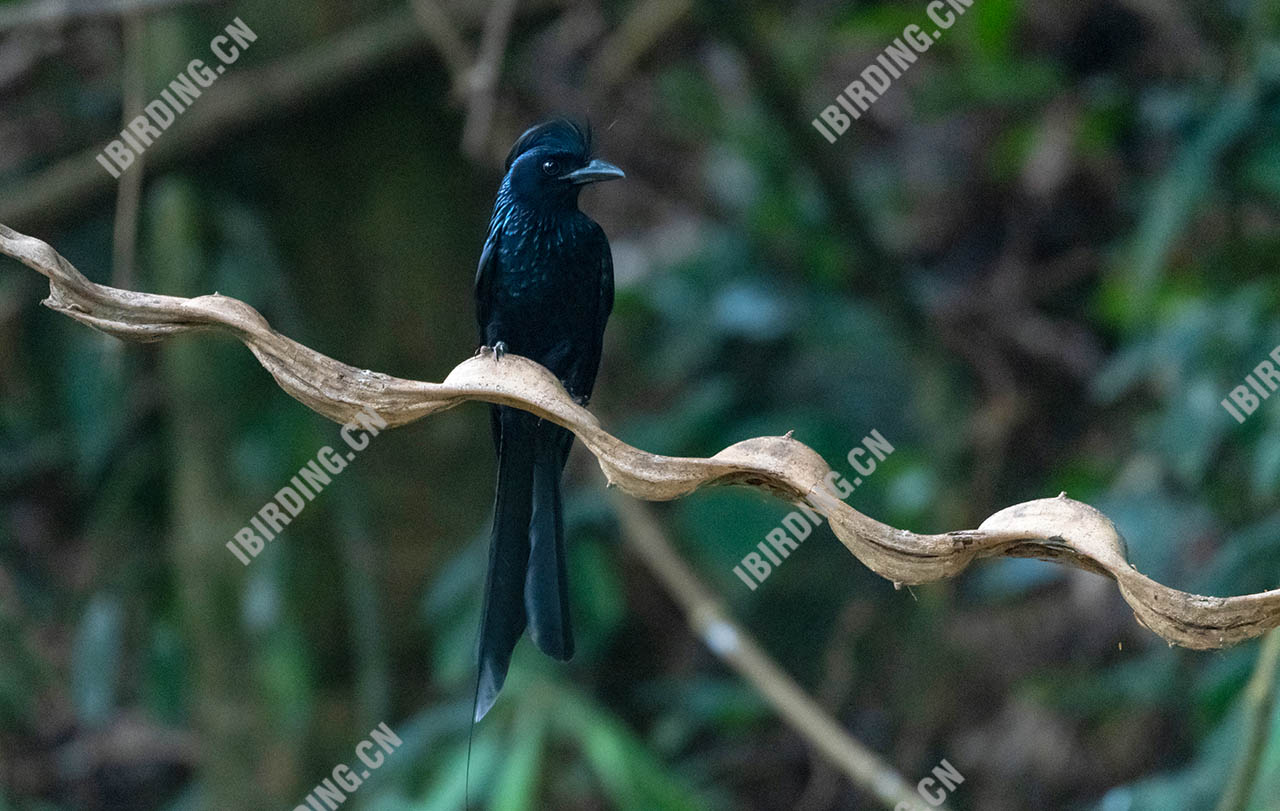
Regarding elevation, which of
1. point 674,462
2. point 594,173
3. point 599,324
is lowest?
point 674,462

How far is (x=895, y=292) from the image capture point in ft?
13.2

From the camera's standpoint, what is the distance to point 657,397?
522cm

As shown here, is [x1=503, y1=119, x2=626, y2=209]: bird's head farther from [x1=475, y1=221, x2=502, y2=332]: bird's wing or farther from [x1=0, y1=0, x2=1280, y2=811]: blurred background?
[x1=0, y1=0, x2=1280, y2=811]: blurred background

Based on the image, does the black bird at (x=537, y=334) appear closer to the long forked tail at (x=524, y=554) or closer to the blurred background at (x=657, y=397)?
the long forked tail at (x=524, y=554)

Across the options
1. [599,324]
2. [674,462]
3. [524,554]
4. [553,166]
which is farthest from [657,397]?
[674,462]

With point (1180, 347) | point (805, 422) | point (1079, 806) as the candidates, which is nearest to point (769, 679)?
point (805, 422)

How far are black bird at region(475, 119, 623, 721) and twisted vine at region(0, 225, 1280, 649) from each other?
0.76 ft

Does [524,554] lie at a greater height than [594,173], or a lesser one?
lesser

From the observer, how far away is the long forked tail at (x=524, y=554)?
4.54 feet

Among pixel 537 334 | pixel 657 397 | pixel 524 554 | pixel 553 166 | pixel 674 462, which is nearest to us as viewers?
pixel 674 462

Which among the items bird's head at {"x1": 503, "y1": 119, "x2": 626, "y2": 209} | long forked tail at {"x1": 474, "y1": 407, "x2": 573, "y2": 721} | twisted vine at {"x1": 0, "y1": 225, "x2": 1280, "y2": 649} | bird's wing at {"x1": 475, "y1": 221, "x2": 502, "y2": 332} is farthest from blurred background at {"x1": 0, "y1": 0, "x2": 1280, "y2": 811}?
twisted vine at {"x1": 0, "y1": 225, "x2": 1280, "y2": 649}

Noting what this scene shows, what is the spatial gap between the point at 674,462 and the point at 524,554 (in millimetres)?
479

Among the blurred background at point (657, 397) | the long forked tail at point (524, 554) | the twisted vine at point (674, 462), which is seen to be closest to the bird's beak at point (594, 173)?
the long forked tail at point (524, 554)

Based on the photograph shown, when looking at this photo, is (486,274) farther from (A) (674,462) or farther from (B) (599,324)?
(A) (674,462)
